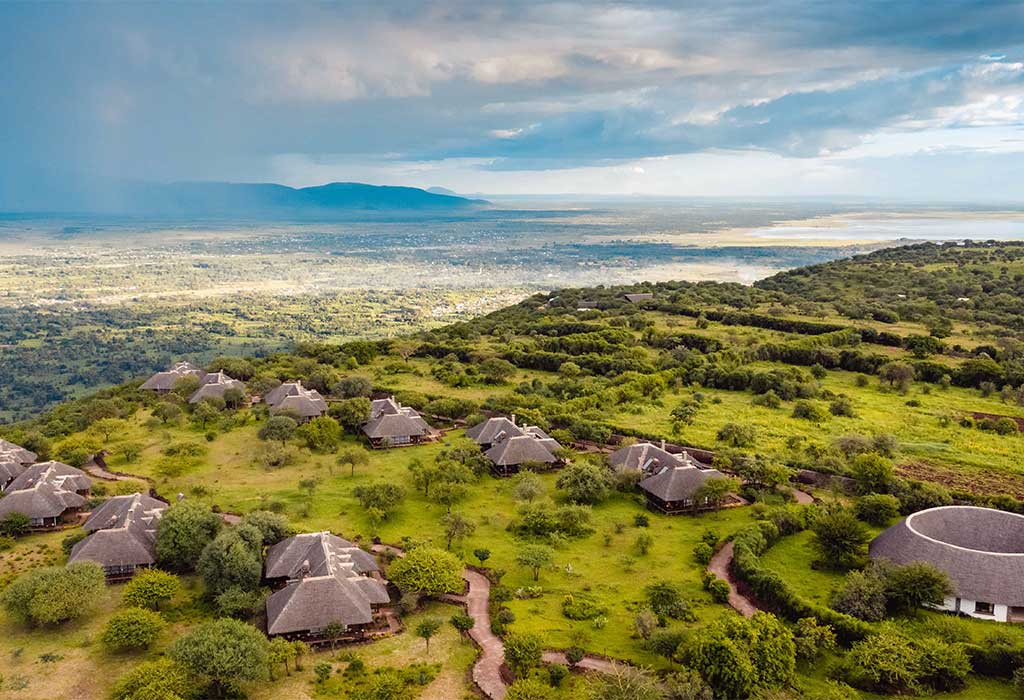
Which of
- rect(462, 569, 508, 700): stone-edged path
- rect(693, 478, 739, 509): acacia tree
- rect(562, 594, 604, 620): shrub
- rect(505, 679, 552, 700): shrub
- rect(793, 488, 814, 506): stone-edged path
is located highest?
rect(693, 478, 739, 509): acacia tree

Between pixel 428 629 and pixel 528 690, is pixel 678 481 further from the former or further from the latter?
pixel 528 690

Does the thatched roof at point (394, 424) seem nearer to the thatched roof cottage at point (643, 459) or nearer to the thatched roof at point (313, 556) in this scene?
the thatched roof cottage at point (643, 459)

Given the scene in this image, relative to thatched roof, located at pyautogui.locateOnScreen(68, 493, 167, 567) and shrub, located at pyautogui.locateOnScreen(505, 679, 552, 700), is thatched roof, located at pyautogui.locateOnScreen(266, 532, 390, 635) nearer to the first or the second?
thatched roof, located at pyautogui.locateOnScreen(68, 493, 167, 567)

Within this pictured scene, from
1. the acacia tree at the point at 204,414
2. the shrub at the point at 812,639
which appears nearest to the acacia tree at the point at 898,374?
the shrub at the point at 812,639

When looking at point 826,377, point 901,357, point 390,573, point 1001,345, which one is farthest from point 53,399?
point 1001,345

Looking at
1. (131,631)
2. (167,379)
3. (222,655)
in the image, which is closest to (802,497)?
(222,655)

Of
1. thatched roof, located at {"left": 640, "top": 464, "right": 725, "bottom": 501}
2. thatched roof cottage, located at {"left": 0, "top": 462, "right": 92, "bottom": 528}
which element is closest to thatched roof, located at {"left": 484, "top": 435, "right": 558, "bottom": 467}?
thatched roof, located at {"left": 640, "top": 464, "right": 725, "bottom": 501}
